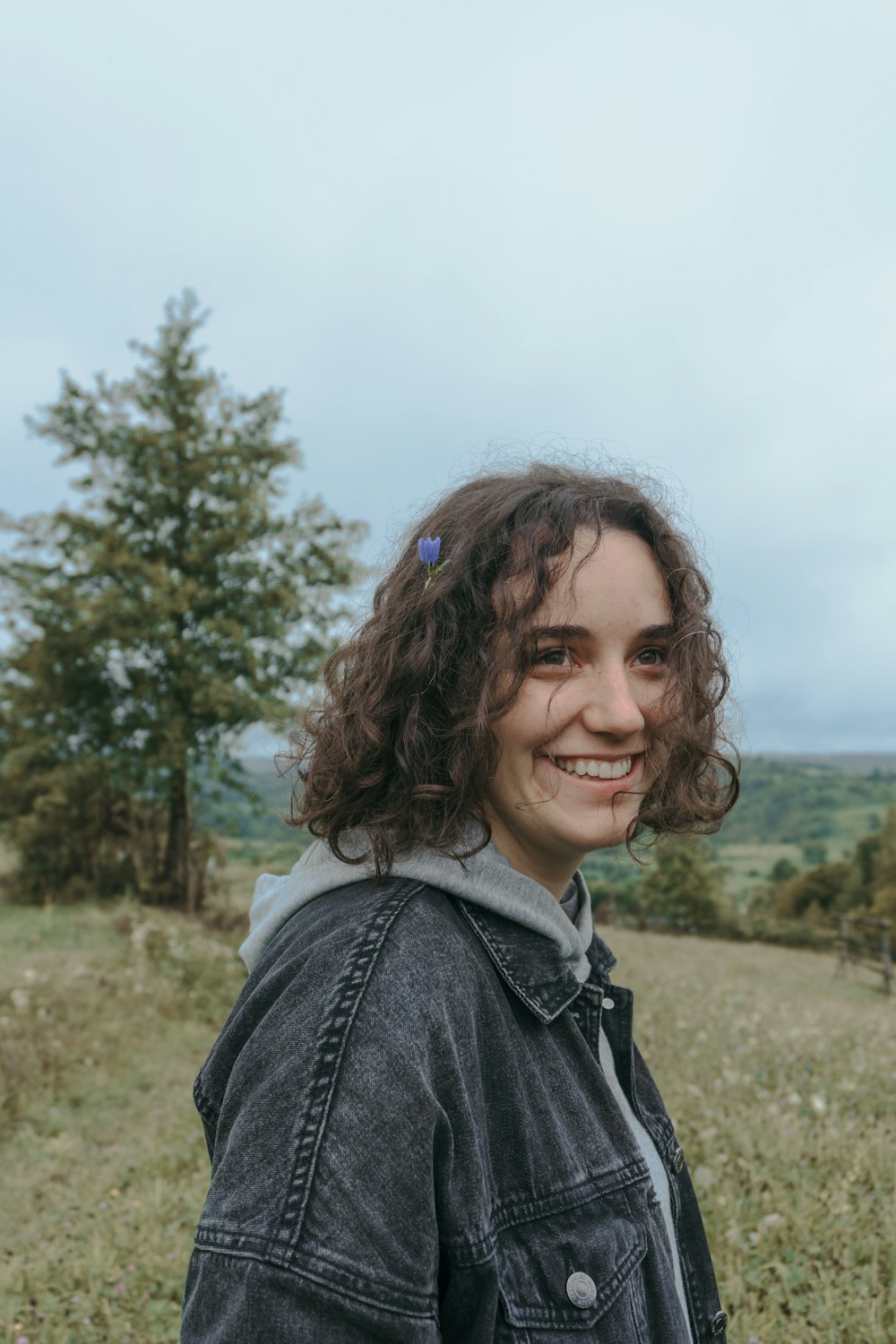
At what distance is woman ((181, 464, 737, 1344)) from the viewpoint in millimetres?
1139

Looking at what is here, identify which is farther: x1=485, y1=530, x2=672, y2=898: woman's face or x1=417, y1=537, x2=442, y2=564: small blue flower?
x1=417, y1=537, x2=442, y2=564: small blue flower

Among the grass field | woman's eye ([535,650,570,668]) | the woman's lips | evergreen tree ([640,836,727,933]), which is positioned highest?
woman's eye ([535,650,570,668])

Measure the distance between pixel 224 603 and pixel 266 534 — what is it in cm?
154

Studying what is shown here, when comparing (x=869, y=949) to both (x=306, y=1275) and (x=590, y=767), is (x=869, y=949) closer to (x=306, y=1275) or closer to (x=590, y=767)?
(x=590, y=767)

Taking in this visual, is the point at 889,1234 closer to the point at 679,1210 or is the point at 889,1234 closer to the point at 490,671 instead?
the point at 679,1210

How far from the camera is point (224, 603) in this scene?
55.2 ft

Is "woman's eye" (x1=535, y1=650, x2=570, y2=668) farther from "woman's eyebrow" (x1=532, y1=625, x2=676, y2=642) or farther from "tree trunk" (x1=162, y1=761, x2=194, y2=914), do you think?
"tree trunk" (x1=162, y1=761, x2=194, y2=914)

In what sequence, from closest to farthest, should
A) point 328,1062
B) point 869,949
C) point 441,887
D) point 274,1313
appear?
point 274,1313
point 328,1062
point 441,887
point 869,949

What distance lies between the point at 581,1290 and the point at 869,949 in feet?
81.9

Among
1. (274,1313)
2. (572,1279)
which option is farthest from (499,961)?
(274,1313)

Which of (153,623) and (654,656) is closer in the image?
(654,656)

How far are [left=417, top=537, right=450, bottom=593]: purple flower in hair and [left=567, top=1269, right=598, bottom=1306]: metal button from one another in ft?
3.80

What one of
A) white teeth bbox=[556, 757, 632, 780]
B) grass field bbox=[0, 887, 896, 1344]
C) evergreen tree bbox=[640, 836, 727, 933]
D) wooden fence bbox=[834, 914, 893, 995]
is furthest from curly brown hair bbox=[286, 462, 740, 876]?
evergreen tree bbox=[640, 836, 727, 933]

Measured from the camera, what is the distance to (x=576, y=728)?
5.57 ft
